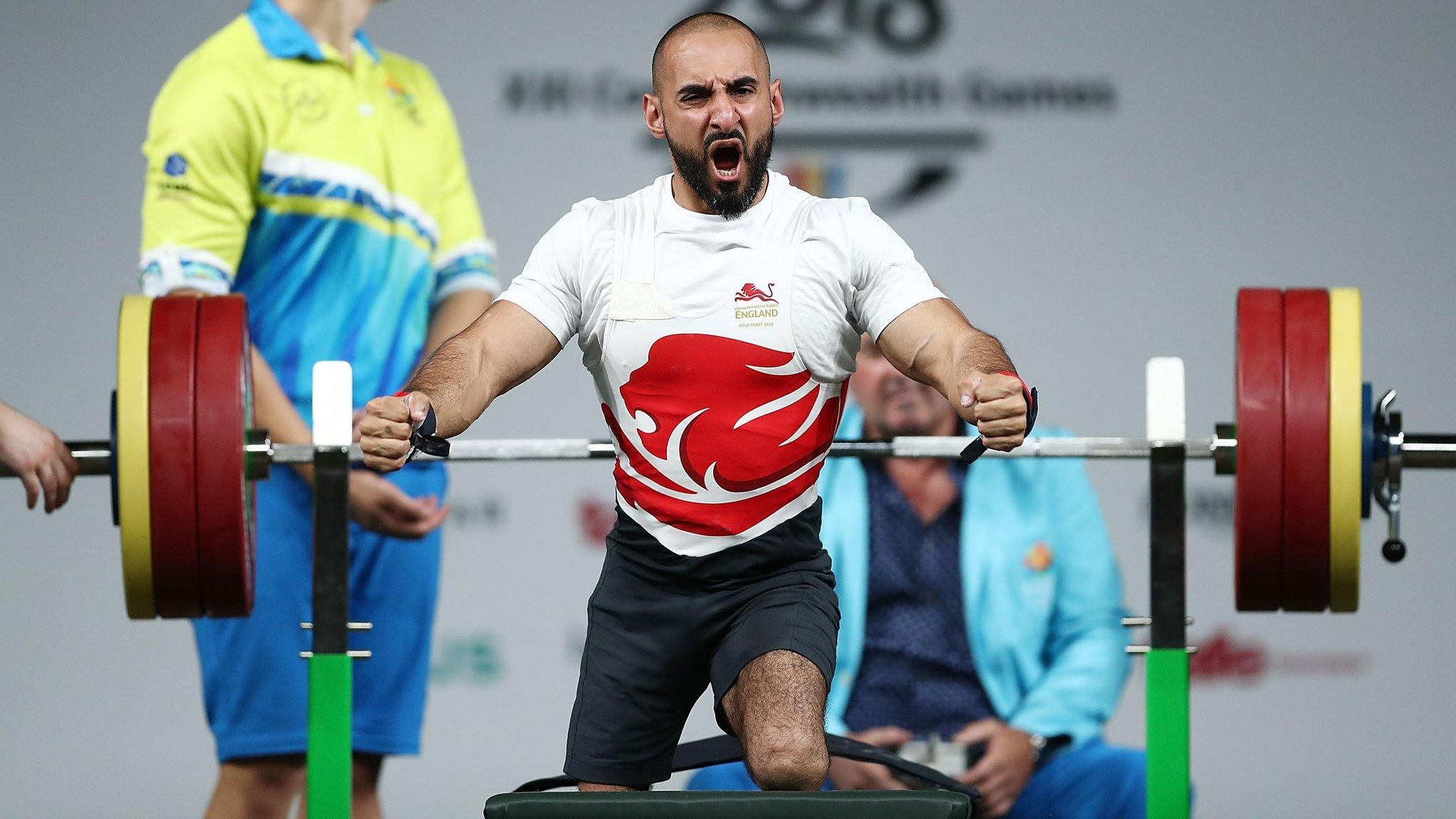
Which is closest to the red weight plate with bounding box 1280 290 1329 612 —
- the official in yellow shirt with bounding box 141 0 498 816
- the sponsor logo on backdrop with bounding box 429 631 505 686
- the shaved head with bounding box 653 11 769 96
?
the shaved head with bounding box 653 11 769 96

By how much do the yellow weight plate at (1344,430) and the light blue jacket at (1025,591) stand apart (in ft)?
3.40

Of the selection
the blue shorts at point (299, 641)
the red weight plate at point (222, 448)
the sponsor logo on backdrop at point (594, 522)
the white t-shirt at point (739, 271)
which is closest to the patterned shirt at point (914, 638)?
the sponsor logo on backdrop at point (594, 522)

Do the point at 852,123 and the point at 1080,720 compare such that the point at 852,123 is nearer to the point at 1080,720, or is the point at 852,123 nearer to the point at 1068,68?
the point at 1068,68

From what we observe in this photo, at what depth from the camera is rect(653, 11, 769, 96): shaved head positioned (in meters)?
2.44

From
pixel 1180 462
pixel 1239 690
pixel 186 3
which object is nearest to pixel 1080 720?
pixel 1239 690

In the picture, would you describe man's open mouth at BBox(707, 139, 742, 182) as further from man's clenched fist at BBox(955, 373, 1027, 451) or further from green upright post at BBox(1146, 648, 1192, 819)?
green upright post at BBox(1146, 648, 1192, 819)

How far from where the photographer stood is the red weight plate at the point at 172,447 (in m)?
2.62

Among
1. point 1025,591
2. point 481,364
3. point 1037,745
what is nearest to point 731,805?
point 481,364

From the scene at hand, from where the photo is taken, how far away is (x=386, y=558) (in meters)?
3.74

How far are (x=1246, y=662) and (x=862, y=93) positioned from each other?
178 cm

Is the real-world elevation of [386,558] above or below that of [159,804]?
above

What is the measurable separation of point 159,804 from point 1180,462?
277 cm

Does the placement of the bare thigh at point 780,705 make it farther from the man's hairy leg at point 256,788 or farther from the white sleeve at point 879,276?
the man's hairy leg at point 256,788

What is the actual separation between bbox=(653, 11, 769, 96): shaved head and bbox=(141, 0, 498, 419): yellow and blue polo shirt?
1.44 meters
